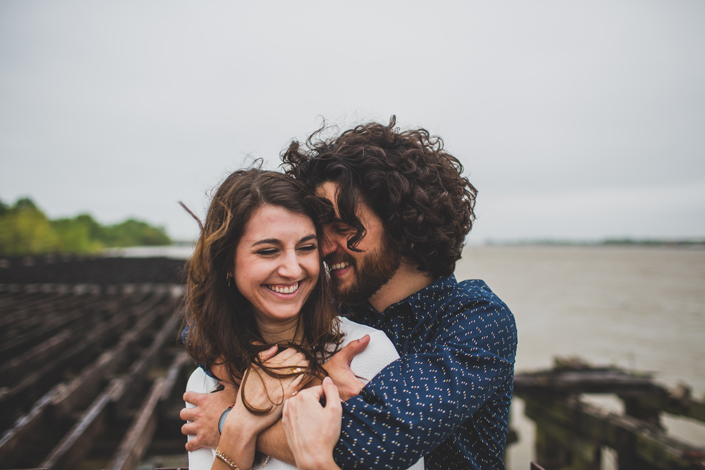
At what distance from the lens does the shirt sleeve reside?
128cm

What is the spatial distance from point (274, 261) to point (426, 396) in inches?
37.3

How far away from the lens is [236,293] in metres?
2.06

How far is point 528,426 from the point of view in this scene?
9797mm

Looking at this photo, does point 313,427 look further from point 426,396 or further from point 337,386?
point 426,396

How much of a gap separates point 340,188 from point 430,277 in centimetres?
79

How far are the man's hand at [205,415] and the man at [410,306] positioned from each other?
2cm

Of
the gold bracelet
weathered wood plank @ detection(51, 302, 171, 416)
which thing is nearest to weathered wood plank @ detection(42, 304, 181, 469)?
weathered wood plank @ detection(51, 302, 171, 416)

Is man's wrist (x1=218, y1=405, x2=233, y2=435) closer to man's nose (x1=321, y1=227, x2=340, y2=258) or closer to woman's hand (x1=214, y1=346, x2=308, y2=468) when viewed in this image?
woman's hand (x1=214, y1=346, x2=308, y2=468)

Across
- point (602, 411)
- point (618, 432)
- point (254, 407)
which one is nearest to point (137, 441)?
point (254, 407)

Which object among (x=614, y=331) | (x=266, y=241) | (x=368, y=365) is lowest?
(x=614, y=331)

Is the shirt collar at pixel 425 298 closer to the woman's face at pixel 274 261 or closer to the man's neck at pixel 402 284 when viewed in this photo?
the man's neck at pixel 402 284

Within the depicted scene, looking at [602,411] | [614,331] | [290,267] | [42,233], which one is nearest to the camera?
[290,267]

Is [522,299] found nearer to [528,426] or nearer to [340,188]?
[528,426]

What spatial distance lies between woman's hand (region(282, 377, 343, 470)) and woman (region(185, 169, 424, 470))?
0.67 feet
